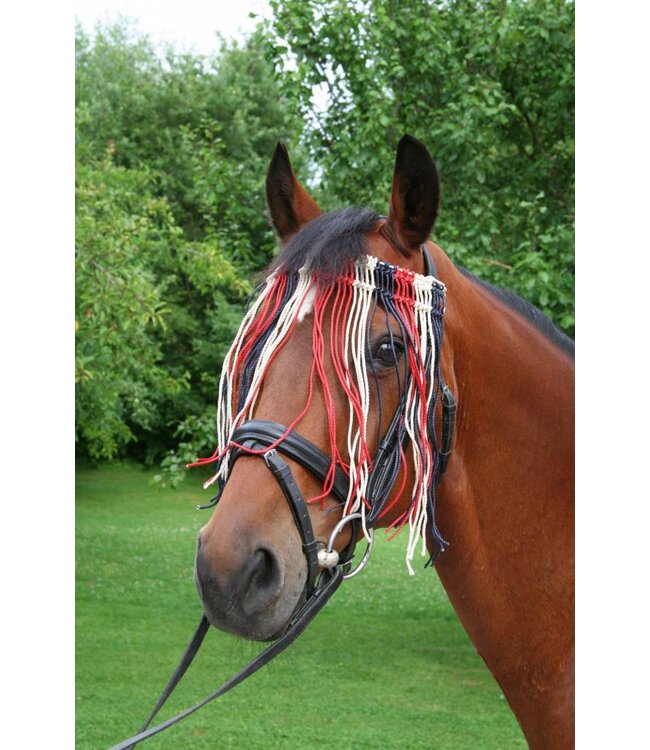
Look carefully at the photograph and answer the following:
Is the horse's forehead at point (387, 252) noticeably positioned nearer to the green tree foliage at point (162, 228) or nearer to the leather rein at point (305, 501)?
the leather rein at point (305, 501)

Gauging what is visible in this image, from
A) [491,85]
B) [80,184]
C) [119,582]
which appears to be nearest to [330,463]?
[491,85]

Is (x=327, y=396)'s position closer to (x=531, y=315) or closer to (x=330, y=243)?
(x=330, y=243)

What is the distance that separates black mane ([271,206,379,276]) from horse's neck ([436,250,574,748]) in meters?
0.30

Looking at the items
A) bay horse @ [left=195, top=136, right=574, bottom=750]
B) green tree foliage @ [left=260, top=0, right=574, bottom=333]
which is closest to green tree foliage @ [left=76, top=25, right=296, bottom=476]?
green tree foliage @ [left=260, top=0, right=574, bottom=333]

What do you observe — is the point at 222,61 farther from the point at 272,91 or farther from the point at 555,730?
the point at 555,730

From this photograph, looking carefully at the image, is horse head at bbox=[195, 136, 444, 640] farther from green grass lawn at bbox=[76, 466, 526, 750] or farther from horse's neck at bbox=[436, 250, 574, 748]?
green grass lawn at bbox=[76, 466, 526, 750]

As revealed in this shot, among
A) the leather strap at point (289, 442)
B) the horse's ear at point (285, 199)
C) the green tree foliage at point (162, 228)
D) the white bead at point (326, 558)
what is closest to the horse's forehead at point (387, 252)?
the horse's ear at point (285, 199)

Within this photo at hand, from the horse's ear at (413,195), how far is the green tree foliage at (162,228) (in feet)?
8.41

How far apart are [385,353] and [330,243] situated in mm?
290

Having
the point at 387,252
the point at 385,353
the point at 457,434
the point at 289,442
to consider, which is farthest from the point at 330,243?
the point at 457,434

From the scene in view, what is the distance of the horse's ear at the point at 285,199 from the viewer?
7.27ft

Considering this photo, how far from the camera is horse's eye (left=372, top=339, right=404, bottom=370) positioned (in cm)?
189

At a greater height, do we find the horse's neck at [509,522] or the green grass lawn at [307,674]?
the horse's neck at [509,522]

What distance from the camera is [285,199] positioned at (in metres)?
2.24
